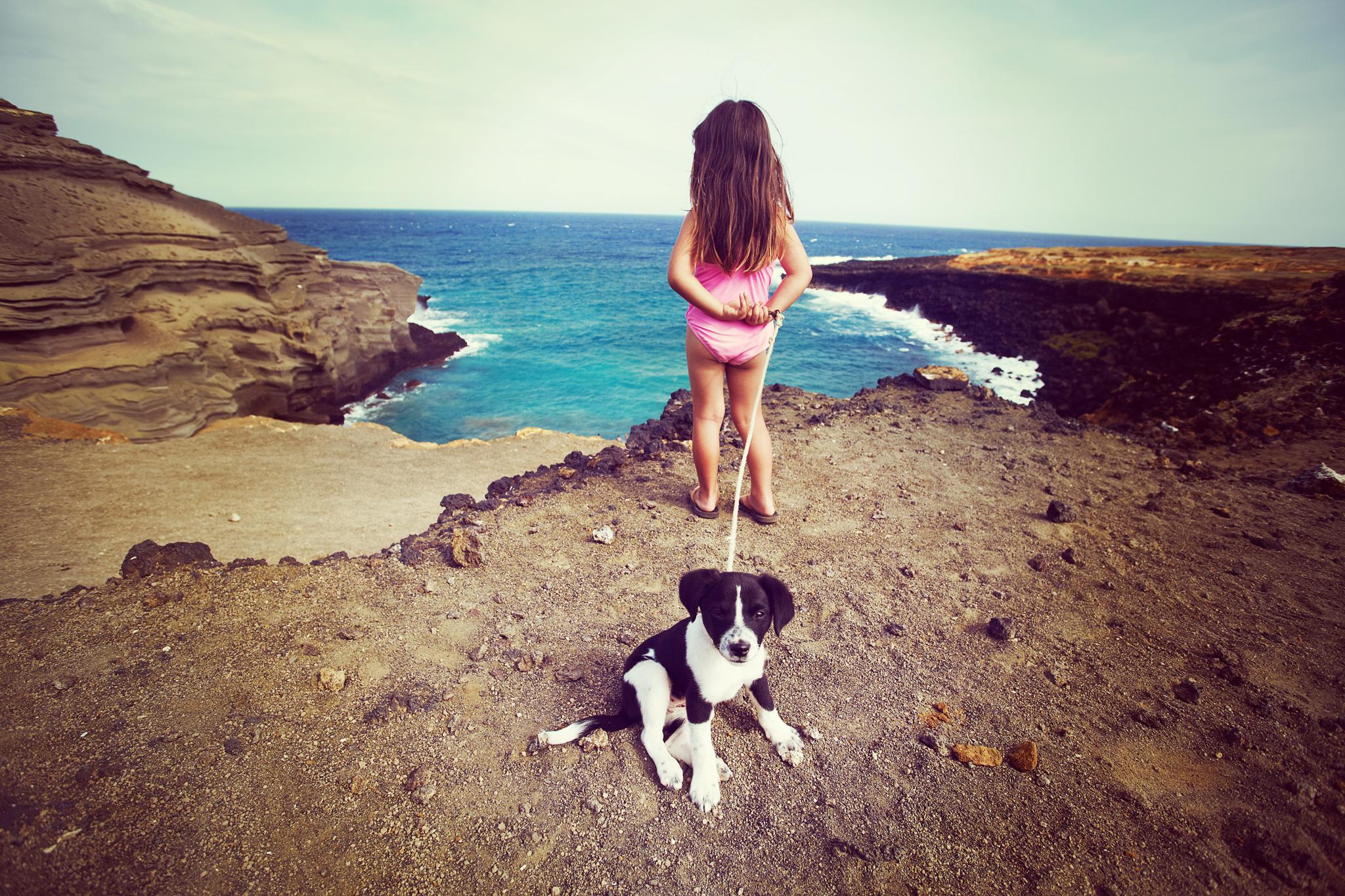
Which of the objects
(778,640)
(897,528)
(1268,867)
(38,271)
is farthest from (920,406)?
(38,271)

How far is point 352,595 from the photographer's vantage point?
3.10 m

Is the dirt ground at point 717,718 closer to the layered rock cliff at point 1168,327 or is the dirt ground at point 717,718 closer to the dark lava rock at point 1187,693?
the dark lava rock at point 1187,693

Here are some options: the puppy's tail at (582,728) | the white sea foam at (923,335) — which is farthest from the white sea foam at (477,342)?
the puppy's tail at (582,728)

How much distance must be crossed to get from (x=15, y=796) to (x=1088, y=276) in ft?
85.2

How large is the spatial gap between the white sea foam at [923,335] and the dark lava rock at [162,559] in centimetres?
1412

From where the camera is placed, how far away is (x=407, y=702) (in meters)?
2.45

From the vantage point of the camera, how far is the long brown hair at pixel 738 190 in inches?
117

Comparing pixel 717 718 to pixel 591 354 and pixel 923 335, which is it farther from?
pixel 923 335

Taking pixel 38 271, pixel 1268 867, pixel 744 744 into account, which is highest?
pixel 38 271

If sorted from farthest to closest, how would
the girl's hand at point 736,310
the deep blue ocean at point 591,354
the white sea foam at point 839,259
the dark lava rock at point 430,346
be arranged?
the white sea foam at point 839,259 < the dark lava rock at point 430,346 < the deep blue ocean at point 591,354 < the girl's hand at point 736,310

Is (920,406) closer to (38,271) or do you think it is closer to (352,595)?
(352,595)

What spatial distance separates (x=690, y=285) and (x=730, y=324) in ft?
1.26

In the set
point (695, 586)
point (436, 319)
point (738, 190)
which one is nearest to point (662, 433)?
point (738, 190)

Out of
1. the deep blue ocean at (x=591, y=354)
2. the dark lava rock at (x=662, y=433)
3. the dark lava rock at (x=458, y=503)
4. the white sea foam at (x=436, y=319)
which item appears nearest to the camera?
the dark lava rock at (x=458, y=503)
